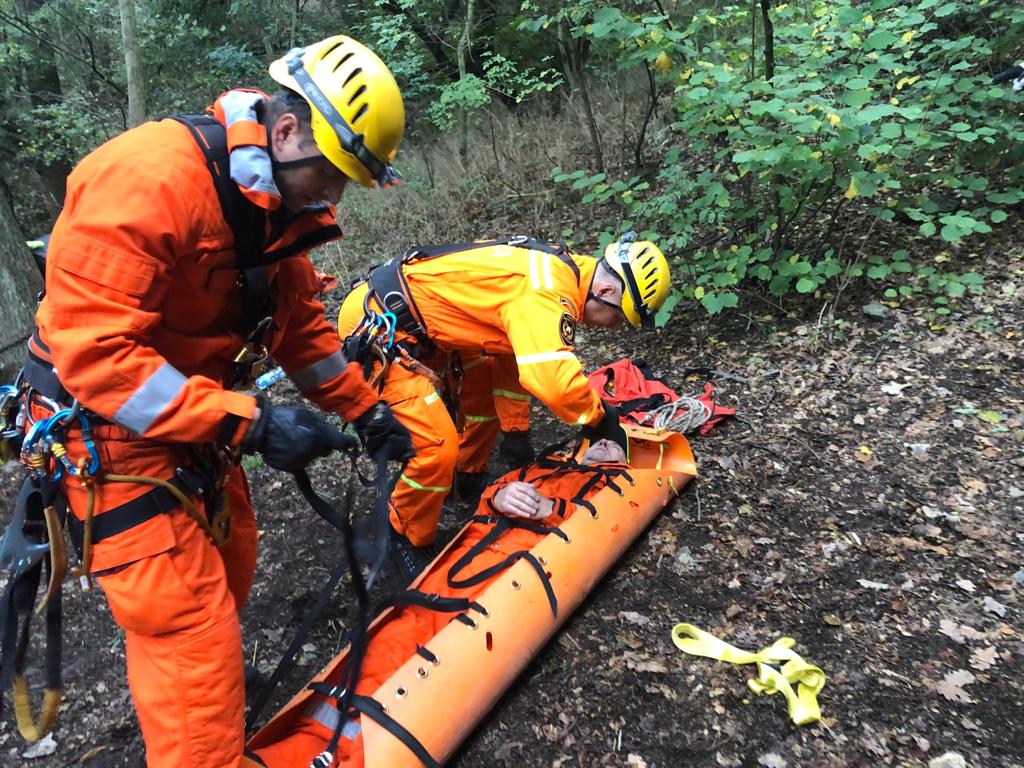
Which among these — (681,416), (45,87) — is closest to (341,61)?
(681,416)

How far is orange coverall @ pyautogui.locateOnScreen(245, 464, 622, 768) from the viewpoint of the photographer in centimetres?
218

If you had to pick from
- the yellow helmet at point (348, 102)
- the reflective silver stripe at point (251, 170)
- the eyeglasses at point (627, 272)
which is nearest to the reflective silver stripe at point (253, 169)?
the reflective silver stripe at point (251, 170)

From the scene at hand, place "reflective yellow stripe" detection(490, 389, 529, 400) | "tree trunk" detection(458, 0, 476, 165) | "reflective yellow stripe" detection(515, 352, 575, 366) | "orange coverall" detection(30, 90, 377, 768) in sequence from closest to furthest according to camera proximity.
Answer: "orange coverall" detection(30, 90, 377, 768)
"reflective yellow stripe" detection(515, 352, 575, 366)
"reflective yellow stripe" detection(490, 389, 529, 400)
"tree trunk" detection(458, 0, 476, 165)

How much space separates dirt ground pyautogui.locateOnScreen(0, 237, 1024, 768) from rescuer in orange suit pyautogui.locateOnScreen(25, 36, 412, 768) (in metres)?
1.06

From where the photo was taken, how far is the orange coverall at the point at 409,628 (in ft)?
7.14

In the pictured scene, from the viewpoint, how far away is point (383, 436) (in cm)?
247

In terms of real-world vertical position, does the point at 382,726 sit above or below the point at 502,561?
above

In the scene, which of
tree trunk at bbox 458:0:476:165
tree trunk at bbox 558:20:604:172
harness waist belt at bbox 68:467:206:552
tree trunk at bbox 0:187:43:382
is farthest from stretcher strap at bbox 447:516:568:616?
tree trunk at bbox 458:0:476:165

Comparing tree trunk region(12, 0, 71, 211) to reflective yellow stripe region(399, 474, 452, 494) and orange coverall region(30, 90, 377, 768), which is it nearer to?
reflective yellow stripe region(399, 474, 452, 494)

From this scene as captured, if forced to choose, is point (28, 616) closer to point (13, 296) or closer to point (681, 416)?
point (681, 416)

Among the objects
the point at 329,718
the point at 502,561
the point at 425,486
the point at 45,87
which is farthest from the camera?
the point at 45,87

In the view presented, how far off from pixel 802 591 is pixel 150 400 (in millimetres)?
2717

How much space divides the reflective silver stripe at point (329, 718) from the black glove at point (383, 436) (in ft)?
2.94

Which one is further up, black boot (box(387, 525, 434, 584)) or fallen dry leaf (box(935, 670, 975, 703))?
black boot (box(387, 525, 434, 584))
